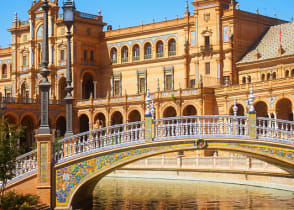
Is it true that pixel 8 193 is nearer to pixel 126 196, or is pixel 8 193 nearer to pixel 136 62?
pixel 126 196

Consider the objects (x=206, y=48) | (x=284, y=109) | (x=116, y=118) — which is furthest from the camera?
(x=116, y=118)

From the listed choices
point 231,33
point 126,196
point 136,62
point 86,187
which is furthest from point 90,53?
point 86,187

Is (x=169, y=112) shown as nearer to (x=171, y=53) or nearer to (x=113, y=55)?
(x=171, y=53)

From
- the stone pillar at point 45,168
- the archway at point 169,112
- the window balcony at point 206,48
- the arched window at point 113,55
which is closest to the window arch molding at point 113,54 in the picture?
the arched window at point 113,55

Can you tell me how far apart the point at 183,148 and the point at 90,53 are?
140 ft

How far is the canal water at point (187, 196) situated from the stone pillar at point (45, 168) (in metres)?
4.34

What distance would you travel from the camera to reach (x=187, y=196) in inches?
1041

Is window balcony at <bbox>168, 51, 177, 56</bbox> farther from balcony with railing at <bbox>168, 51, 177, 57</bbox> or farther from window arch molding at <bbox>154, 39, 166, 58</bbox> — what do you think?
window arch molding at <bbox>154, 39, 166, 58</bbox>

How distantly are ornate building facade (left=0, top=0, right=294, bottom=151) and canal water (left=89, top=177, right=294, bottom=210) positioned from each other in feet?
47.2

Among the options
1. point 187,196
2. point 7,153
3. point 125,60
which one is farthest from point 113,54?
point 7,153

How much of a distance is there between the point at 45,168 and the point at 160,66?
38.1 m

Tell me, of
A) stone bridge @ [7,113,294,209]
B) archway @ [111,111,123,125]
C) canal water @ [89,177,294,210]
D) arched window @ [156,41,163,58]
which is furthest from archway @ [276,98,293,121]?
stone bridge @ [7,113,294,209]

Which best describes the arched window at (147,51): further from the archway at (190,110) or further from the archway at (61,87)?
the archway at (61,87)

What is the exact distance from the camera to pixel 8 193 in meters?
17.6
